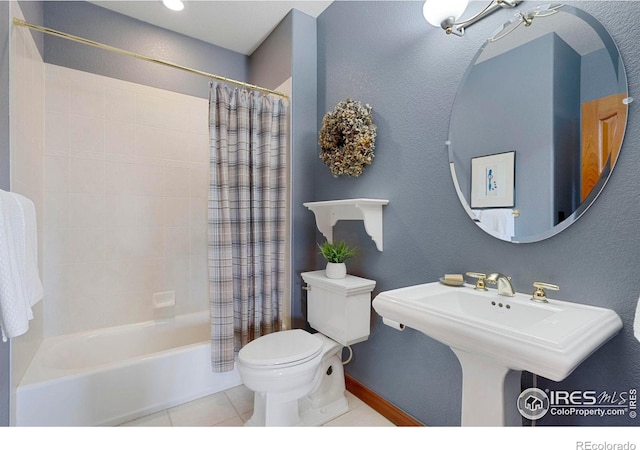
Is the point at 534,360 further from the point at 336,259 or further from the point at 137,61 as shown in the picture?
the point at 137,61

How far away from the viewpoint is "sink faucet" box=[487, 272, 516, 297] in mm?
1038

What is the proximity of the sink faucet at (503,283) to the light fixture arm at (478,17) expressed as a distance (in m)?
0.99

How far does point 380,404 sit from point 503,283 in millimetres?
1059

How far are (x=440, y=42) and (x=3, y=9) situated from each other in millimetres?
1945

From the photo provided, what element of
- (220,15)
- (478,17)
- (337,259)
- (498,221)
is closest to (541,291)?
(498,221)

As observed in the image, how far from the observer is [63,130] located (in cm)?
189

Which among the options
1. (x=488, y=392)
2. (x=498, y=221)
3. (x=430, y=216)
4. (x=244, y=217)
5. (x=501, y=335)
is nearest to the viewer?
(x=501, y=335)

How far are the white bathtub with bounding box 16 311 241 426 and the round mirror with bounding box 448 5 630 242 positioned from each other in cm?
181

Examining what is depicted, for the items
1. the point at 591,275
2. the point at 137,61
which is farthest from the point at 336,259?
the point at 137,61

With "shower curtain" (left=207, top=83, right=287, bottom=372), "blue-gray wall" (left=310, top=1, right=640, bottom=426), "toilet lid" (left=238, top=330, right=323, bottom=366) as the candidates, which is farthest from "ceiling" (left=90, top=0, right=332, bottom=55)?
"toilet lid" (left=238, top=330, right=323, bottom=366)

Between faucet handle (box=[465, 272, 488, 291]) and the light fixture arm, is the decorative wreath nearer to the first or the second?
the light fixture arm

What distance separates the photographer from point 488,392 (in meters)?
0.87

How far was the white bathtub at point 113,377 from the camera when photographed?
1.39m

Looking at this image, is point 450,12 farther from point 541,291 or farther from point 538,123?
point 541,291
